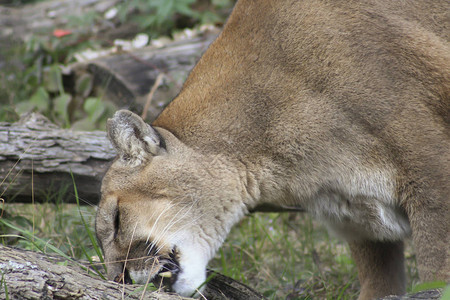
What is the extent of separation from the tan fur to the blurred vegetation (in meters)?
2.97

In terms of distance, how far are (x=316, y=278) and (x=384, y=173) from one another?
5.68 feet

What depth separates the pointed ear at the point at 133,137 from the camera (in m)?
4.14

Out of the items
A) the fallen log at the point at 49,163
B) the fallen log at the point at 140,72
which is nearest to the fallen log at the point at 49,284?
the fallen log at the point at 49,163

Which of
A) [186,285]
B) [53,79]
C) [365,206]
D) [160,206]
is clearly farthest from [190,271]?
[53,79]

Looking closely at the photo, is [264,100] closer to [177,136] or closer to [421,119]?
[177,136]

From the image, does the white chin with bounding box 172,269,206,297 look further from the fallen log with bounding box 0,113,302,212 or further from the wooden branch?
the wooden branch

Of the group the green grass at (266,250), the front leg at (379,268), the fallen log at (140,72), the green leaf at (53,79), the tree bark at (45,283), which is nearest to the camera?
the tree bark at (45,283)

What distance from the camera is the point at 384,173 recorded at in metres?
4.00

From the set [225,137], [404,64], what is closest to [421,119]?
[404,64]

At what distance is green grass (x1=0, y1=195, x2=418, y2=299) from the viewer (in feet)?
17.1

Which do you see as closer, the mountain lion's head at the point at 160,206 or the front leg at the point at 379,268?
the mountain lion's head at the point at 160,206

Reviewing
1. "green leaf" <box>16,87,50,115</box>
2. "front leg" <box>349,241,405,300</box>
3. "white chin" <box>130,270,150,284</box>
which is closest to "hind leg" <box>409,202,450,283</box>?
"front leg" <box>349,241,405,300</box>

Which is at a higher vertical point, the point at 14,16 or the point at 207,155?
the point at 207,155

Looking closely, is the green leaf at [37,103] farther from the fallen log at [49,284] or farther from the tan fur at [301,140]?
the fallen log at [49,284]
